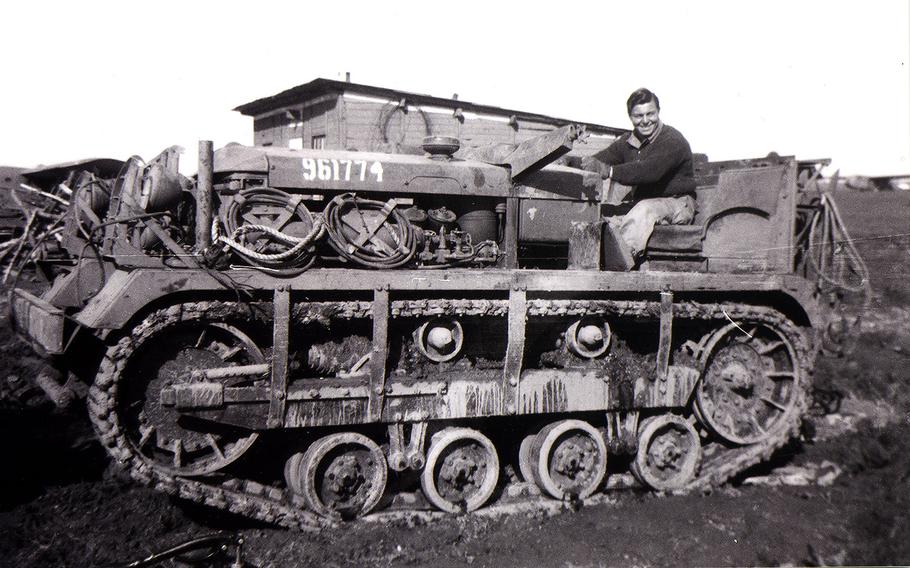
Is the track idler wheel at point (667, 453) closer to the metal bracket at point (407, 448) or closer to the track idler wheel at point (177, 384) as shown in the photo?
the metal bracket at point (407, 448)

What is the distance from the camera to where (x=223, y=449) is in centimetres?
513

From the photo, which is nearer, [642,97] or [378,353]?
[378,353]

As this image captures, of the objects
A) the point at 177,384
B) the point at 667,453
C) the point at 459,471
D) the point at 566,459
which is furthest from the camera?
the point at 667,453

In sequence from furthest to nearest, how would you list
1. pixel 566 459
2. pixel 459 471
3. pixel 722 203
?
pixel 722 203, pixel 566 459, pixel 459 471

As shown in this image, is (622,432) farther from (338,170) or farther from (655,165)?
(338,170)

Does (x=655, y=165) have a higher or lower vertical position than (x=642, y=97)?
lower

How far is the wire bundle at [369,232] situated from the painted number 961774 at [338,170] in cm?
19

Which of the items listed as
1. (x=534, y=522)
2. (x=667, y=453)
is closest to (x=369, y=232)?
(x=534, y=522)

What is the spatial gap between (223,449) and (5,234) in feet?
18.0

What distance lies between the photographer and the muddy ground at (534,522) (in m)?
4.71

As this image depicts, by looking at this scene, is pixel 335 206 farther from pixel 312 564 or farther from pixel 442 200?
pixel 312 564

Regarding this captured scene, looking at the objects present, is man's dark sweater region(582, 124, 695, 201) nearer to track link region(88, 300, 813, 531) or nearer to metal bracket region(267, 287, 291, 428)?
track link region(88, 300, 813, 531)

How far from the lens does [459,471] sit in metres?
→ 5.41

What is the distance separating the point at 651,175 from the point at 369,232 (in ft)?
10.5
